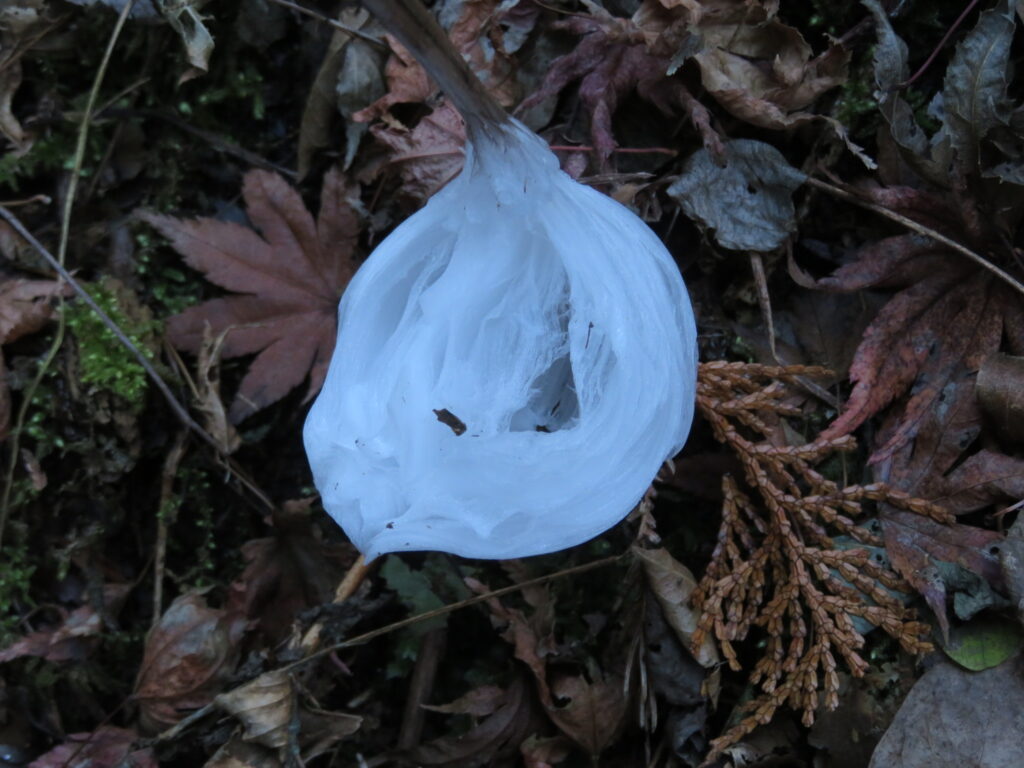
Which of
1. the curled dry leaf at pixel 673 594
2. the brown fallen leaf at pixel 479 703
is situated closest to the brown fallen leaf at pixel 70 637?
the brown fallen leaf at pixel 479 703

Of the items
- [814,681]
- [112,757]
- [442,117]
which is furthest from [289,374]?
[814,681]

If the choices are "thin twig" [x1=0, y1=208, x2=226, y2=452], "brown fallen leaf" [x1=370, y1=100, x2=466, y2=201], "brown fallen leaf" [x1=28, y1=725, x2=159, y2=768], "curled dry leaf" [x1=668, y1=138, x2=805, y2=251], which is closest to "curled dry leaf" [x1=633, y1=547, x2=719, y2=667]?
"curled dry leaf" [x1=668, y1=138, x2=805, y2=251]

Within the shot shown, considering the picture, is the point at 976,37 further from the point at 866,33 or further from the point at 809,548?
the point at 809,548

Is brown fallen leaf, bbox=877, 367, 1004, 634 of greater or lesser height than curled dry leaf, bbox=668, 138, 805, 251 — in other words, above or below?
below

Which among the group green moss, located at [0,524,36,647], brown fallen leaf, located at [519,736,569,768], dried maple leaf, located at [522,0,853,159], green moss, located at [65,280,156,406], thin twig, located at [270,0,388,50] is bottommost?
brown fallen leaf, located at [519,736,569,768]

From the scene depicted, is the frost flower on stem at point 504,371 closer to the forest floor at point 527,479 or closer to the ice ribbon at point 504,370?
the ice ribbon at point 504,370

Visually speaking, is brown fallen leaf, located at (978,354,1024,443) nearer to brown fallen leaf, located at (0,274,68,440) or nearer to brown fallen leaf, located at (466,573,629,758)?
brown fallen leaf, located at (466,573,629,758)

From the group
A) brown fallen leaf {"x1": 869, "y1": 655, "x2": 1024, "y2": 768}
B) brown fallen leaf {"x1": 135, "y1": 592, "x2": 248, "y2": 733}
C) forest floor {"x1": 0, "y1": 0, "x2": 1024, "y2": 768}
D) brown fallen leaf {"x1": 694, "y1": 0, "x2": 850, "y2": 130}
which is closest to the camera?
brown fallen leaf {"x1": 869, "y1": 655, "x2": 1024, "y2": 768}
